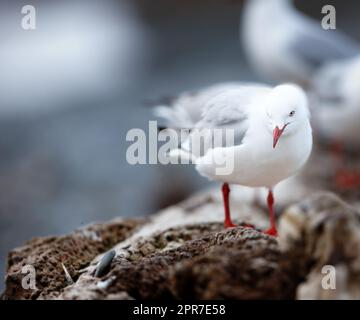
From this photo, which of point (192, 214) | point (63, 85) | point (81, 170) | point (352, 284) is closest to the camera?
point (352, 284)

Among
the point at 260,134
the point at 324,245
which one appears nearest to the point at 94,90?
the point at 260,134

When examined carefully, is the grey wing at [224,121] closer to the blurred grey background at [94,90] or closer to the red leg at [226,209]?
the red leg at [226,209]

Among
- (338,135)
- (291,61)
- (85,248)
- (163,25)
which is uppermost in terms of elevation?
(163,25)

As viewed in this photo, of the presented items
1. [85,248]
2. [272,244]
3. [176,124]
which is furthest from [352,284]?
[176,124]

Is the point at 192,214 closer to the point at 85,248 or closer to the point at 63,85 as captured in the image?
the point at 85,248

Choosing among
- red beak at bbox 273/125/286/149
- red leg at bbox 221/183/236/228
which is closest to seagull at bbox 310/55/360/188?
red leg at bbox 221/183/236/228

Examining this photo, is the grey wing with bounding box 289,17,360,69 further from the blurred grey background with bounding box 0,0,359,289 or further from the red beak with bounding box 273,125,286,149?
the red beak with bounding box 273,125,286,149

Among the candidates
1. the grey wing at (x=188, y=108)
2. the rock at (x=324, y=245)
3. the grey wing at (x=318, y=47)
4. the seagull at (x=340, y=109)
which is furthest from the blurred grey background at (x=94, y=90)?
the rock at (x=324, y=245)

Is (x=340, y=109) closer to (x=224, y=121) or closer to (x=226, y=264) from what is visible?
(x=224, y=121)

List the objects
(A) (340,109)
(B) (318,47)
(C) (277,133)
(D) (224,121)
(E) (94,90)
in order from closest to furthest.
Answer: (C) (277,133), (D) (224,121), (A) (340,109), (B) (318,47), (E) (94,90)
